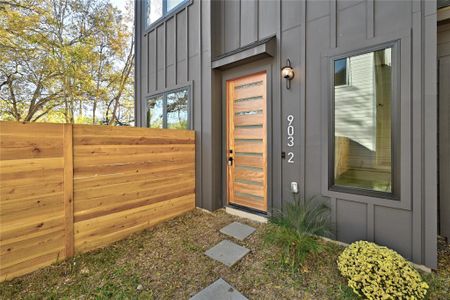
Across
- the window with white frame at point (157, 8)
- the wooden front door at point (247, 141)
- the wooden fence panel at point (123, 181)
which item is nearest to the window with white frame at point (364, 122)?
the wooden front door at point (247, 141)

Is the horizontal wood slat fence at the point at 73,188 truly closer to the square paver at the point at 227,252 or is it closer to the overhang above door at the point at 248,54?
the square paver at the point at 227,252

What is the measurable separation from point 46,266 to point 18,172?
1.08m

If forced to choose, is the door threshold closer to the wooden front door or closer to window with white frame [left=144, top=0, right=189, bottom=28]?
the wooden front door

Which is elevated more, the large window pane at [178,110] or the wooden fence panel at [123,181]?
the large window pane at [178,110]

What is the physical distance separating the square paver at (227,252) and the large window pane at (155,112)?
3.56 m

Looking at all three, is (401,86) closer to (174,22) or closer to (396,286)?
(396,286)

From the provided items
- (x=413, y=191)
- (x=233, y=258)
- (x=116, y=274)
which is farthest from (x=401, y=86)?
(x=116, y=274)

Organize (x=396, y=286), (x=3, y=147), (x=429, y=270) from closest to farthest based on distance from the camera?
(x=396, y=286) < (x=3, y=147) < (x=429, y=270)

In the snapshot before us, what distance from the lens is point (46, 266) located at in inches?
86.4

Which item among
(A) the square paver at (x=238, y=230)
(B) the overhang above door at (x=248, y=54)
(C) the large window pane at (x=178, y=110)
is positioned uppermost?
(B) the overhang above door at (x=248, y=54)

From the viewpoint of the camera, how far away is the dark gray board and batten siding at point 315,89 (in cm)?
212

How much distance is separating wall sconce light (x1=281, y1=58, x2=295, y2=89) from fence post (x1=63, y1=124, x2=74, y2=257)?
2.93 meters

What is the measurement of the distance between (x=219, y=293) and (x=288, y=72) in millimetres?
2927

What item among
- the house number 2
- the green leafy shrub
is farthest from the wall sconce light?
the green leafy shrub
